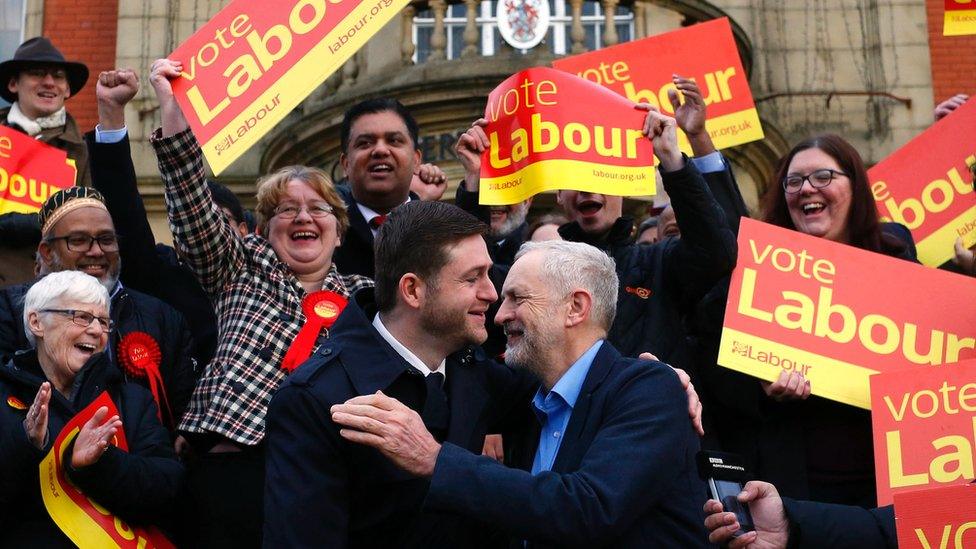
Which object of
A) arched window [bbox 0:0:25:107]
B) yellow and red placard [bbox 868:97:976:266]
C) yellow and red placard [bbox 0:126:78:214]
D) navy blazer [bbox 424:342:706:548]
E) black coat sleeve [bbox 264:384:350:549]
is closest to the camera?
navy blazer [bbox 424:342:706:548]

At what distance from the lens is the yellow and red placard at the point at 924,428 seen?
16.3ft

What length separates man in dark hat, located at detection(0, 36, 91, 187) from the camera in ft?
25.8

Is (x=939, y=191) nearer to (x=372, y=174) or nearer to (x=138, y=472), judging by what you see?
(x=372, y=174)

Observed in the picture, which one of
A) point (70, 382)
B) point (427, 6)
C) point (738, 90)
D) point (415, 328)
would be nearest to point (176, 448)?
point (70, 382)

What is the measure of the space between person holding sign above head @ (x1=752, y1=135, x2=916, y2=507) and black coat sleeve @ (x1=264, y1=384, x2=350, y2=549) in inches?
67.1

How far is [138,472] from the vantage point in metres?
5.17

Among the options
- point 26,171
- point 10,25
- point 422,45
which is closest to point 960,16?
point 26,171

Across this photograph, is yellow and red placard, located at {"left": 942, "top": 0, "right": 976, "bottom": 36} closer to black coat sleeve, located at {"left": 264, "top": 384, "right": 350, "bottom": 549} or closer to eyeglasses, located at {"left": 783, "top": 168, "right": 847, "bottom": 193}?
eyeglasses, located at {"left": 783, "top": 168, "right": 847, "bottom": 193}

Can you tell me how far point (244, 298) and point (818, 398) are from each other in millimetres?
2191

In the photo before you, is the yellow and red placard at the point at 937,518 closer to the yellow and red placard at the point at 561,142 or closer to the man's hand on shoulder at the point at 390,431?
the man's hand on shoulder at the point at 390,431

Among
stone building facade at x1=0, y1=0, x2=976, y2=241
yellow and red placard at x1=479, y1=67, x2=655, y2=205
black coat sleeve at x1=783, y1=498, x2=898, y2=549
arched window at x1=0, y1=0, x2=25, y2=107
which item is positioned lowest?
black coat sleeve at x1=783, y1=498, x2=898, y2=549

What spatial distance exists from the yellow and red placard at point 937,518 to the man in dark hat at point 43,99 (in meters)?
5.19

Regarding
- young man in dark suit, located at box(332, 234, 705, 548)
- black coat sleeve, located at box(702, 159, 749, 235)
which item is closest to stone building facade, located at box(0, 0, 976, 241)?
black coat sleeve, located at box(702, 159, 749, 235)

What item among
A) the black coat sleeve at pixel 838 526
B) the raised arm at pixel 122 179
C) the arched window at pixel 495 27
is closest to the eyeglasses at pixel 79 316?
the raised arm at pixel 122 179
